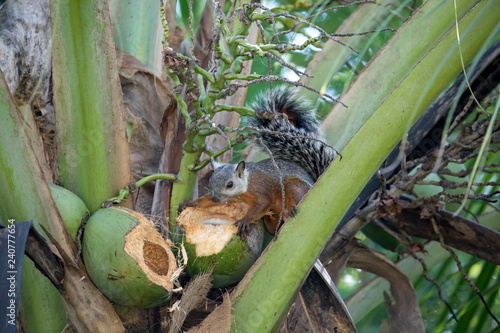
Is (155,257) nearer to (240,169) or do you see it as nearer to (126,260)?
(126,260)

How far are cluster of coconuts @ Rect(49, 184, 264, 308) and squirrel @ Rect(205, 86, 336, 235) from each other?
1.35 feet

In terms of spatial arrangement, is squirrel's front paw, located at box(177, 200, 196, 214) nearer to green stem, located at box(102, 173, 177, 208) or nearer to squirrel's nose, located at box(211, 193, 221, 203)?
green stem, located at box(102, 173, 177, 208)

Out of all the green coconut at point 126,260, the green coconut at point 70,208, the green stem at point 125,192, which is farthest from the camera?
the green stem at point 125,192

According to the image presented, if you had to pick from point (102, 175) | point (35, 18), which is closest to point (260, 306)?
point (102, 175)

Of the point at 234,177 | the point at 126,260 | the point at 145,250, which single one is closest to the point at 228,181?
the point at 234,177

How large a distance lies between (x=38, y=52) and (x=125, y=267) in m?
0.99

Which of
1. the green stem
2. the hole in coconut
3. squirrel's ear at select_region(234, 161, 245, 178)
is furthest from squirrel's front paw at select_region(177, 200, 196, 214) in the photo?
squirrel's ear at select_region(234, 161, 245, 178)

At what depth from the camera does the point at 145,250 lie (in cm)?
145

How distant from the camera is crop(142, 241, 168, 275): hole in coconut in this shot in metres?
1.44

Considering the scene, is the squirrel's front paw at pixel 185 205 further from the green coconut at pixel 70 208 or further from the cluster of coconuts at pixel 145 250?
the green coconut at pixel 70 208

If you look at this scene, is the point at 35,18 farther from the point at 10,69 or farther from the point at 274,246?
the point at 274,246

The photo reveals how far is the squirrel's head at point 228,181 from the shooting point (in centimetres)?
222

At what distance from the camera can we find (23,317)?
141cm

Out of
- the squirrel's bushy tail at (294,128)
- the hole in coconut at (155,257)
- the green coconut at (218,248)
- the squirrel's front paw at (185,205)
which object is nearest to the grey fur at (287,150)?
the squirrel's bushy tail at (294,128)
